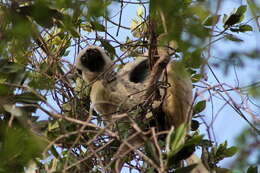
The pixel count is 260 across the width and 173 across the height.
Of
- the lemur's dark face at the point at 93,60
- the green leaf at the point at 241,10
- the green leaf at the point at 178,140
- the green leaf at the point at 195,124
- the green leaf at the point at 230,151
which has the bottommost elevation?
the green leaf at the point at 178,140

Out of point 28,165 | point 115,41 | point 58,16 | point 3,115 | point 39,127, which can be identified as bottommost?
point 28,165

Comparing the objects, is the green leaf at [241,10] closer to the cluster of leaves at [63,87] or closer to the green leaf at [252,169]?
the cluster of leaves at [63,87]

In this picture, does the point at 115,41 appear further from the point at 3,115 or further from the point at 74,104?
the point at 3,115

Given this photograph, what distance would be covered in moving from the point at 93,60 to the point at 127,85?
2.44 feet

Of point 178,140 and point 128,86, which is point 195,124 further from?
point 178,140

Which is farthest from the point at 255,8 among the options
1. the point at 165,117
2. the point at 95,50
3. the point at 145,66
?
the point at 95,50

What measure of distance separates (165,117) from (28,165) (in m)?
2.36

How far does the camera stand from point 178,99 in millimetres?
4816

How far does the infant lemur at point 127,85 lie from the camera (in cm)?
478

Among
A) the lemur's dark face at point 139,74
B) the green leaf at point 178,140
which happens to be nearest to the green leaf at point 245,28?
the lemur's dark face at point 139,74

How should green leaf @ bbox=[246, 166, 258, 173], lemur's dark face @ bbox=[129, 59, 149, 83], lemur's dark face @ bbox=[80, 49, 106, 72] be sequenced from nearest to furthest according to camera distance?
green leaf @ bbox=[246, 166, 258, 173]
lemur's dark face @ bbox=[129, 59, 149, 83]
lemur's dark face @ bbox=[80, 49, 106, 72]

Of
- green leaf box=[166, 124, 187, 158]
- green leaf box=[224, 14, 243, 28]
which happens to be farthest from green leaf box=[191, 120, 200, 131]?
green leaf box=[166, 124, 187, 158]

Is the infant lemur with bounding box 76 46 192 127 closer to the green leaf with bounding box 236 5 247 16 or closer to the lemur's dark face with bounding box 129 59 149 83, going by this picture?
the lemur's dark face with bounding box 129 59 149 83

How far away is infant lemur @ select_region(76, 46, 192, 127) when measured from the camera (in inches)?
188
